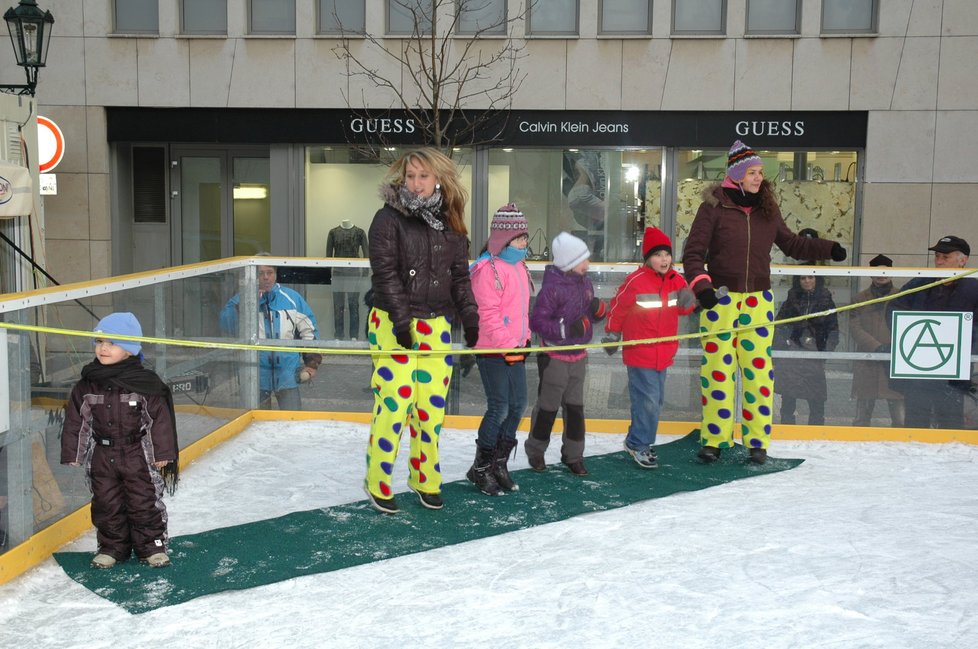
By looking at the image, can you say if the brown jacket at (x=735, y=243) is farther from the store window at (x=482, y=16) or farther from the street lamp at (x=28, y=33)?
the store window at (x=482, y=16)

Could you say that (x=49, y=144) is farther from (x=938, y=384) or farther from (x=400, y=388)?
(x=938, y=384)

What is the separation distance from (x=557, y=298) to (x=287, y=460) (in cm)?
206

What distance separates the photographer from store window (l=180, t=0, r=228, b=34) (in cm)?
1630

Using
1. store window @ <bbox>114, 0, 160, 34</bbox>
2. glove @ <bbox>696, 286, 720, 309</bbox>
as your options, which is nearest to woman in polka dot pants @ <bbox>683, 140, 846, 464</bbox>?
glove @ <bbox>696, 286, 720, 309</bbox>

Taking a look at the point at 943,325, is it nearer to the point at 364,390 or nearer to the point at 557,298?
the point at 557,298

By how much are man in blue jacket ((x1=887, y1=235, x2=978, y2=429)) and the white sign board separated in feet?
0.14

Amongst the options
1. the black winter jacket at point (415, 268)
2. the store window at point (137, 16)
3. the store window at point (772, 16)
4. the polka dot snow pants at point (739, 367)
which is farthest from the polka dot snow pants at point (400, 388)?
the store window at point (137, 16)

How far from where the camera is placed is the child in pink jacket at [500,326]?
20.7 feet

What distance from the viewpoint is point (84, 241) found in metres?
16.7

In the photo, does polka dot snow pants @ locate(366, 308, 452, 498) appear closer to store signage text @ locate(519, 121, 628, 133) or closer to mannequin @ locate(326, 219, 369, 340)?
mannequin @ locate(326, 219, 369, 340)

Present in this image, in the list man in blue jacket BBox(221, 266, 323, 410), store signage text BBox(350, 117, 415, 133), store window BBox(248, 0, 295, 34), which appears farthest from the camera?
store window BBox(248, 0, 295, 34)

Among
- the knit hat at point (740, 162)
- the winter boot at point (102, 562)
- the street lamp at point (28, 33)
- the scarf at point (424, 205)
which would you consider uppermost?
the street lamp at point (28, 33)

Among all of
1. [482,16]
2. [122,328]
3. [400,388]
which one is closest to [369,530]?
[400,388]

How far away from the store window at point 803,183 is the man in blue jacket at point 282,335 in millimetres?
8566
